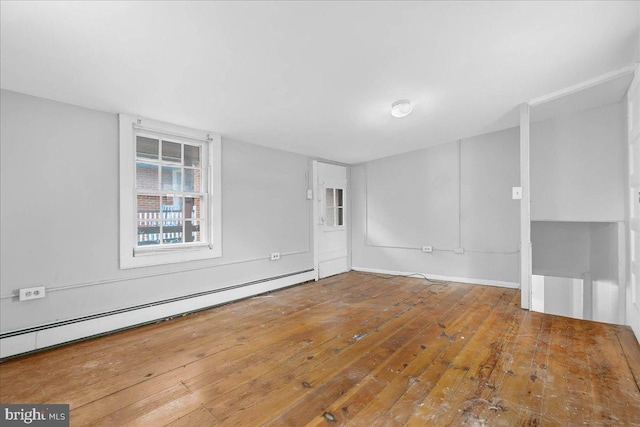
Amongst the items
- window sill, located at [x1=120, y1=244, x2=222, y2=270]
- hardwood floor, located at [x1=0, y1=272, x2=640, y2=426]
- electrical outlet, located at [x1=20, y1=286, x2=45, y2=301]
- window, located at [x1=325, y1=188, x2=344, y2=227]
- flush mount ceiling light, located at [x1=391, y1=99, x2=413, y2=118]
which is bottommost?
hardwood floor, located at [x1=0, y1=272, x2=640, y2=426]

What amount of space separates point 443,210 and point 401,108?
236 cm

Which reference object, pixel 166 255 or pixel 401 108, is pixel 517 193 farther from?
pixel 166 255

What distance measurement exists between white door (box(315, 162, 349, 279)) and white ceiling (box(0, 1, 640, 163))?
1.97 metres

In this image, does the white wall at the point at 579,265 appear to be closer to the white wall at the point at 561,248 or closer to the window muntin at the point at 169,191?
the white wall at the point at 561,248

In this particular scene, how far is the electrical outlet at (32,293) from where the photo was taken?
2.40 meters

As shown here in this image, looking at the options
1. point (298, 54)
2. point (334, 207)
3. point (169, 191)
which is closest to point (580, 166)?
point (334, 207)

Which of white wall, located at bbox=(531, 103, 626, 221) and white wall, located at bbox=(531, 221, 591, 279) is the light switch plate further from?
white wall, located at bbox=(531, 221, 591, 279)

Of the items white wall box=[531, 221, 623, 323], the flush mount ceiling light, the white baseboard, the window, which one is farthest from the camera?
the window

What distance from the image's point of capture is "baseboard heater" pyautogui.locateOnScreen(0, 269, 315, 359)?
2.39 m

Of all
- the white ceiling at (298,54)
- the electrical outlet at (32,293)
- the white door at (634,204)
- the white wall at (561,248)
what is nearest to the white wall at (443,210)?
→ the white wall at (561,248)

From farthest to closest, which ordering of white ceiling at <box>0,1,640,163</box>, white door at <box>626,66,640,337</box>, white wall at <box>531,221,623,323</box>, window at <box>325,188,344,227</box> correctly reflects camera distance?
window at <box>325,188,344,227</box> → white wall at <box>531,221,623,323</box> → white door at <box>626,66,640,337</box> → white ceiling at <box>0,1,640,163</box>

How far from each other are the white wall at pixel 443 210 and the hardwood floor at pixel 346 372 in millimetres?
1457

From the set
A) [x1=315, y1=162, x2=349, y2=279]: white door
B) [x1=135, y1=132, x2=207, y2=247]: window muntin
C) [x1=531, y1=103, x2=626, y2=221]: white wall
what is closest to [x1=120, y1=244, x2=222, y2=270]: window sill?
[x1=135, y1=132, x2=207, y2=247]: window muntin

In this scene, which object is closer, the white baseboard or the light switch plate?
the light switch plate
